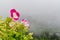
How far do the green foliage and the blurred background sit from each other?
2013mm

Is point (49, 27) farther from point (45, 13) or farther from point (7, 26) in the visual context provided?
point (7, 26)

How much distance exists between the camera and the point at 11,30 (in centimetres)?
279

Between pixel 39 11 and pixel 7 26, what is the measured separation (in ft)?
9.61

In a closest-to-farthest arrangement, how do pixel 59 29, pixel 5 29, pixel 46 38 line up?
pixel 5 29
pixel 46 38
pixel 59 29

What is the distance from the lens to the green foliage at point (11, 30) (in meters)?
2.76

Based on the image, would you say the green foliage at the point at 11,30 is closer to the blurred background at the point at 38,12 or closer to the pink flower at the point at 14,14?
the pink flower at the point at 14,14

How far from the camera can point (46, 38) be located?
4.78 metres

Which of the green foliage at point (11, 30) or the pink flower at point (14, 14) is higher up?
the pink flower at point (14, 14)

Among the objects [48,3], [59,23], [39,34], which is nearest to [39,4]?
[48,3]

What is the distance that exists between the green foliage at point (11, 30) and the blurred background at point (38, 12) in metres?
2.01

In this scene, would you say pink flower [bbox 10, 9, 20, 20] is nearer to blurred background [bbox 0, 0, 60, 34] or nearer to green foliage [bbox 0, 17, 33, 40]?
green foliage [bbox 0, 17, 33, 40]

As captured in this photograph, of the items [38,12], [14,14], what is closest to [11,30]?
[14,14]

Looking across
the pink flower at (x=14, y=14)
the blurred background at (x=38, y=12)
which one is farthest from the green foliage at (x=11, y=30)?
the blurred background at (x=38, y=12)

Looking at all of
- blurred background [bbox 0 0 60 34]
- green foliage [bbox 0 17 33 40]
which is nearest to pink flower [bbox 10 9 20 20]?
green foliage [bbox 0 17 33 40]
